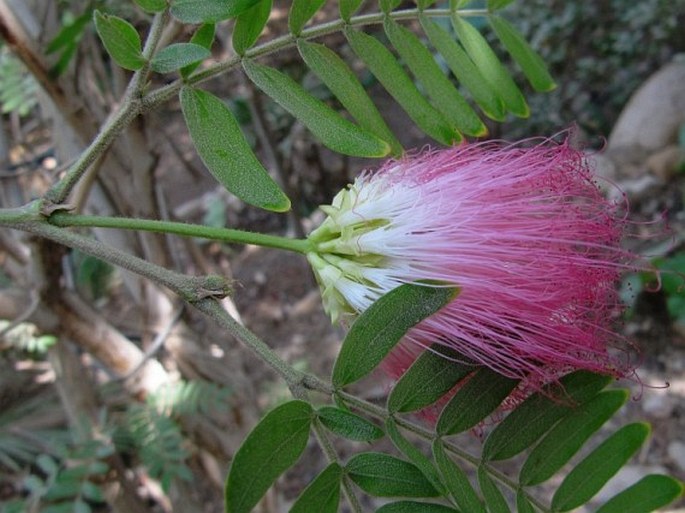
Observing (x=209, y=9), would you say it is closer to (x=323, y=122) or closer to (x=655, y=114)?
(x=323, y=122)

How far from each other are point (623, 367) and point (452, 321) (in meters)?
0.18

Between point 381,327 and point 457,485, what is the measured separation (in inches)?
5.2

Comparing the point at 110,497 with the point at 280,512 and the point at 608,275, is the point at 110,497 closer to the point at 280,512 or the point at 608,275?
the point at 280,512

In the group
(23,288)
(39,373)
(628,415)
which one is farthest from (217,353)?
(628,415)

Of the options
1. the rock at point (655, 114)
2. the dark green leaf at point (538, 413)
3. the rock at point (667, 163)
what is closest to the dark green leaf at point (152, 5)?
the dark green leaf at point (538, 413)

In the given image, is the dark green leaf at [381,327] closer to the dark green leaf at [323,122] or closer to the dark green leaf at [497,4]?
the dark green leaf at [323,122]

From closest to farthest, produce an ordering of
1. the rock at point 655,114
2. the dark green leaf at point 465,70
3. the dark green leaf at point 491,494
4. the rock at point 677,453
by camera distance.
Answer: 1. the dark green leaf at point 491,494
2. the dark green leaf at point 465,70
3. the rock at point 677,453
4. the rock at point 655,114

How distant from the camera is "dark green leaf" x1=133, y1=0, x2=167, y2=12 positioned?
63 cm

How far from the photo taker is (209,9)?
629mm

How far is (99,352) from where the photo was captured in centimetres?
136

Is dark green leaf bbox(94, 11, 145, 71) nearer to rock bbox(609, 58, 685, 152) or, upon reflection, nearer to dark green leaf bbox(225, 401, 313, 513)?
dark green leaf bbox(225, 401, 313, 513)

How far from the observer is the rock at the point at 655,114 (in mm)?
3305

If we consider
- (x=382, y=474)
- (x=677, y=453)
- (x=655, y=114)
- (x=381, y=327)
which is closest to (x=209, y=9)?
(x=381, y=327)

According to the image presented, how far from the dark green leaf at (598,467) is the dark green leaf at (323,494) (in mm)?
230
